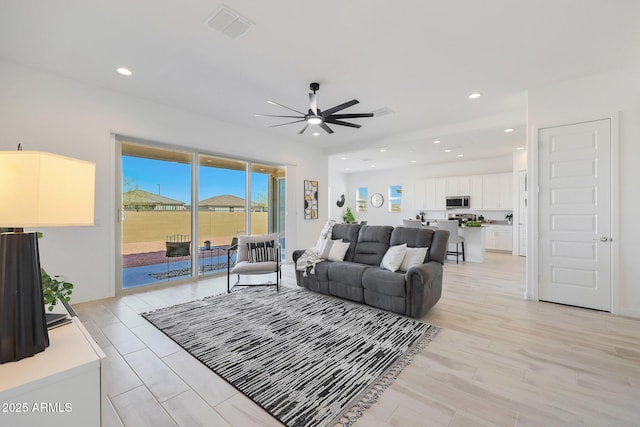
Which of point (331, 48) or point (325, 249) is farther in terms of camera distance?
point (325, 249)

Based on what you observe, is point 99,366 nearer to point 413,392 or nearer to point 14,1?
point 413,392

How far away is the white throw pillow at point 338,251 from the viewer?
3934 millimetres

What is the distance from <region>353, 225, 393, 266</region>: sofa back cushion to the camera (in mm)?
3781

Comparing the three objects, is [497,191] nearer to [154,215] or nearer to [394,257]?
[394,257]

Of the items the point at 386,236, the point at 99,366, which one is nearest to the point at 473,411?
the point at 99,366

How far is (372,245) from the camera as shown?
388 centimetres

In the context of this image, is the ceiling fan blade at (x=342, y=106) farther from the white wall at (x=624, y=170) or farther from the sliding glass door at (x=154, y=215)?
the white wall at (x=624, y=170)

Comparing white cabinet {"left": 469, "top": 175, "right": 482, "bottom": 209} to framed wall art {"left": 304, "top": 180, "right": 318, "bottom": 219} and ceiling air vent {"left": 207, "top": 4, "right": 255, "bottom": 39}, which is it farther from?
ceiling air vent {"left": 207, "top": 4, "right": 255, "bottom": 39}

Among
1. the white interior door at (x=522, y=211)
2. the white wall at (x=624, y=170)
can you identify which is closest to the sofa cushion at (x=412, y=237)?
the white wall at (x=624, y=170)

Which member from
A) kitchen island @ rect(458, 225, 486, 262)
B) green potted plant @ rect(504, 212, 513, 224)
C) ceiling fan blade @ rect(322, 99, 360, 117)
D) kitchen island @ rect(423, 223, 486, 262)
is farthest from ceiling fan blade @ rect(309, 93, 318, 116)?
green potted plant @ rect(504, 212, 513, 224)

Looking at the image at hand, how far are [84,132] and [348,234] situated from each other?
3805 mm

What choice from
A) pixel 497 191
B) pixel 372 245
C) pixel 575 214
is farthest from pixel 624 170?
pixel 497 191

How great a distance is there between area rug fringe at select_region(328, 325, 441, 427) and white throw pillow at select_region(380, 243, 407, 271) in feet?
3.16

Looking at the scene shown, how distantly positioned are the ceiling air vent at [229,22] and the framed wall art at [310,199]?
409 cm
